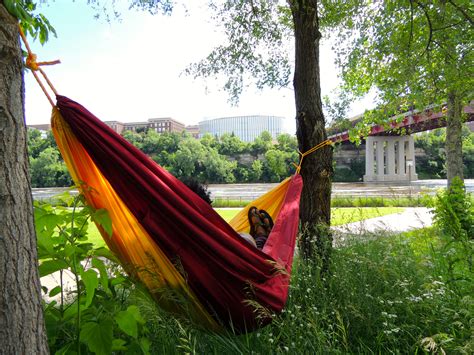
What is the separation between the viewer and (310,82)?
11.0ft

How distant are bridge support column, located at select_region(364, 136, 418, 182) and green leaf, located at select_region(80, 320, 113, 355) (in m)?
37.9

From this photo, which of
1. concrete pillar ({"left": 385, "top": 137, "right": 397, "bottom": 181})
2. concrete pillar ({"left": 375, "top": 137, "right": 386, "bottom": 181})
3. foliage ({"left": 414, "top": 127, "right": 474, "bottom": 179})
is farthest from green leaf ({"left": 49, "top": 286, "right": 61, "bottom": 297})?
foliage ({"left": 414, "top": 127, "right": 474, "bottom": 179})

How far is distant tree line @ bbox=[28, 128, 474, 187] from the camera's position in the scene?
2804 cm

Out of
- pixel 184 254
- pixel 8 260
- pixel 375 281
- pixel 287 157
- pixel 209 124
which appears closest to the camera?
pixel 8 260

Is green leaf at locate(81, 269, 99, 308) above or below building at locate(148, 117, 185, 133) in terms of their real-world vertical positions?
below

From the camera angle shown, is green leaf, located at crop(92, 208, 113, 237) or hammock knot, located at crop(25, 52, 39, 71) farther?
hammock knot, located at crop(25, 52, 39, 71)

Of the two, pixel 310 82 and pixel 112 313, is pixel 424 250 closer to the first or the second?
pixel 310 82

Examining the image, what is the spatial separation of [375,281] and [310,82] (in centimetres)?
192

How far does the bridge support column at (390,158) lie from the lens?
3662 centimetres

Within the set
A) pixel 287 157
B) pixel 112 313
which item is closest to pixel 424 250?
pixel 112 313

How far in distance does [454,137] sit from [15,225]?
955cm

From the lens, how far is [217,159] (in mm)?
33719

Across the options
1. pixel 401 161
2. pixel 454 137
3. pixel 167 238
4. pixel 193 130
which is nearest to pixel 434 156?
pixel 401 161

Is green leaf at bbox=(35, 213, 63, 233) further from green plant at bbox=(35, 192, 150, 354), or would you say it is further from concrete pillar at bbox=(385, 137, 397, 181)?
concrete pillar at bbox=(385, 137, 397, 181)
